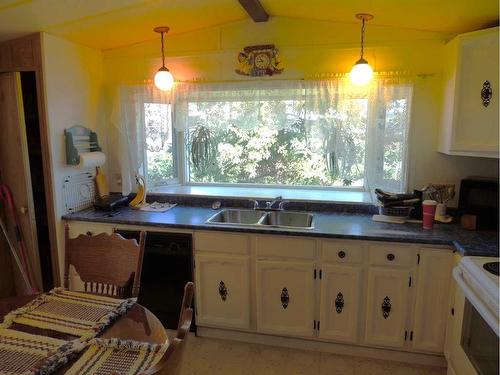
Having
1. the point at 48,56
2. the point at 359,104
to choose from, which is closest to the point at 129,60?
the point at 48,56

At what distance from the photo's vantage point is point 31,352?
1188 mm

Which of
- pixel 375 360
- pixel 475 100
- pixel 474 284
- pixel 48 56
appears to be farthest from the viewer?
pixel 48 56

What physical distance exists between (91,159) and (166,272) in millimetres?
1036

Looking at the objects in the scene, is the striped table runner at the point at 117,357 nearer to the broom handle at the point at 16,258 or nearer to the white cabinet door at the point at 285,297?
the white cabinet door at the point at 285,297

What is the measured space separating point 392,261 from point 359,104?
1.13m

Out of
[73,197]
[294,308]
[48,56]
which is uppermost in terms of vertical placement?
[48,56]

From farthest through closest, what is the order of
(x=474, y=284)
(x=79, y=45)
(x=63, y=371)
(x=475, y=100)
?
(x=79, y=45) < (x=475, y=100) < (x=474, y=284) < (x=63, y=371)

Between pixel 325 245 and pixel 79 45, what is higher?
pixel 79 45

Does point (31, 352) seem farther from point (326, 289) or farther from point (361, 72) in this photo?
point (361, 72)

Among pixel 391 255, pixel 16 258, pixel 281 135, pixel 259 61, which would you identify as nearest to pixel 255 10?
pixel 259 61

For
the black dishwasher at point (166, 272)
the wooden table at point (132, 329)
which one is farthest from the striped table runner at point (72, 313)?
the black dishwasher at point (166, 272)

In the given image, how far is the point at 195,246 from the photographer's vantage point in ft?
7.81

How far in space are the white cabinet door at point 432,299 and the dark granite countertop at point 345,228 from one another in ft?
0.35

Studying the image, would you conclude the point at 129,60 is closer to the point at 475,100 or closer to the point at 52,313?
the point at 52,313
